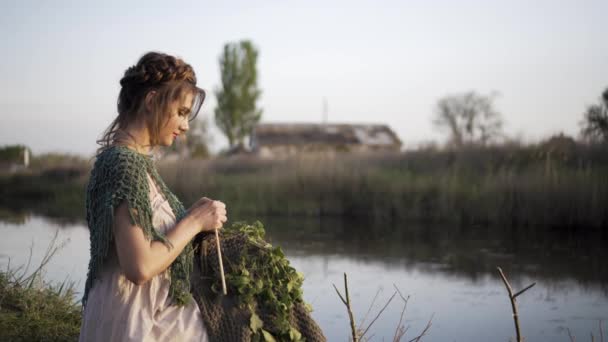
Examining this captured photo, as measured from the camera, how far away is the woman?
4.80 ft

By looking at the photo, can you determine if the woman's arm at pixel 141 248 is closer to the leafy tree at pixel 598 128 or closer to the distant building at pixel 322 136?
the leafy tree at pixel 598 128

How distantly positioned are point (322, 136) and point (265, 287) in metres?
29.5

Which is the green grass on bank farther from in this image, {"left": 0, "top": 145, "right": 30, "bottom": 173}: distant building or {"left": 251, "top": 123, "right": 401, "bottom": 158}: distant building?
{"left": 251, "top": 123, "right": 401, "bottom": 158}: distant building

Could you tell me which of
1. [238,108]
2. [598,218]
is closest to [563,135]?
[598,218]

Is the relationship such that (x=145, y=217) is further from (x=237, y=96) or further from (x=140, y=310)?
(x=237, y=96)

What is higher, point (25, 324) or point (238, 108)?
point (238, 108)

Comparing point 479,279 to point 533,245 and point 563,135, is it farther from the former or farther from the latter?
point 563,135

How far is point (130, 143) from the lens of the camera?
5.12 feet

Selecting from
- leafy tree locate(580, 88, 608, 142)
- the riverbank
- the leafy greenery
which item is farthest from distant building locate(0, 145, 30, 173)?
the leafy greenery

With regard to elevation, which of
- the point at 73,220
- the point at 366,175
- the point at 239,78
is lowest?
the point at 73,220

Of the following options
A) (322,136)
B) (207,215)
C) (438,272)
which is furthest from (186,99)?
(322,136)

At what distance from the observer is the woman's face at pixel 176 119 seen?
1559 millimetres

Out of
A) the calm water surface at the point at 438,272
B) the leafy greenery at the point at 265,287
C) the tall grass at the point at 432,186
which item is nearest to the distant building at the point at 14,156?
the tall grass at the point at 432,186

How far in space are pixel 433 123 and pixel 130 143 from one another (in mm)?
41549
